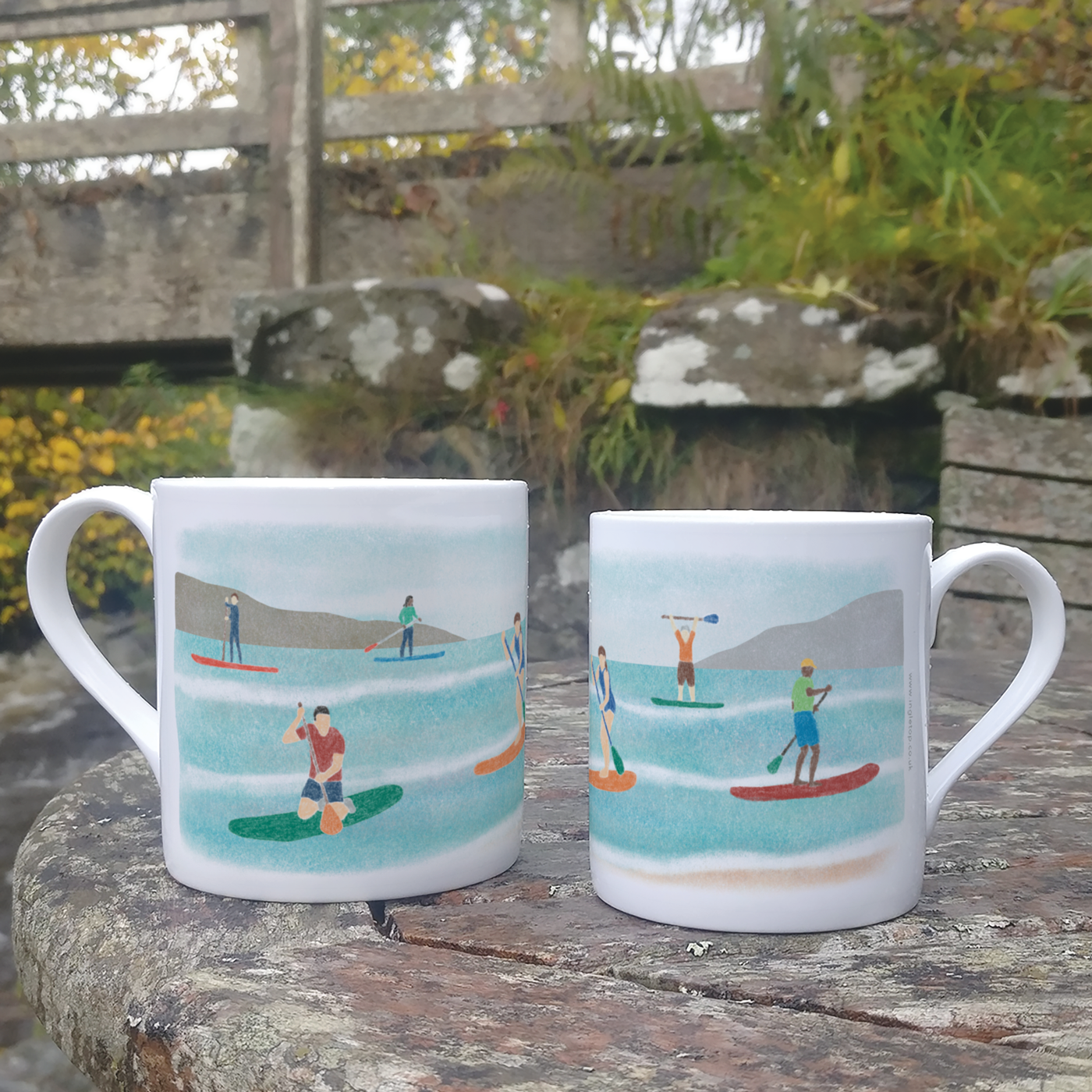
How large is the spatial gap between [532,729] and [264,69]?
2641 millimetres

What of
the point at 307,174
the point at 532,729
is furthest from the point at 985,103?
the point at 532,729

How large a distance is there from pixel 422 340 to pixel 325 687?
1609 mm

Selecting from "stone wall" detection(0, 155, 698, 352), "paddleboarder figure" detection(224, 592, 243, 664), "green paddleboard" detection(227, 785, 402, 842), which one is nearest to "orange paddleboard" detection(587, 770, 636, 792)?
"green paddleboard" detection(227, 785, 402, 842)

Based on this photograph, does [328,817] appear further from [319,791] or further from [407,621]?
[407,621]

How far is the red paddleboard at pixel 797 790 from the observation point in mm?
544

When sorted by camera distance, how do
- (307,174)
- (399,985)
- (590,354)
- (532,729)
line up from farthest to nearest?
(307,174)
(590,354)
(532,729)
(399,985)

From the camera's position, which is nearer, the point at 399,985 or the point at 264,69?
the point at 399,985

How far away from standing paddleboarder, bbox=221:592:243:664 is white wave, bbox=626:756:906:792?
24 cm

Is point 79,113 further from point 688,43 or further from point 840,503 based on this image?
point 840,503

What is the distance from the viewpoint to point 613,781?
0.59 m

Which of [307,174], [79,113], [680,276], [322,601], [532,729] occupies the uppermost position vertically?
[79,113]

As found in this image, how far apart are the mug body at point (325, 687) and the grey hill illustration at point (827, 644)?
6.4 inches

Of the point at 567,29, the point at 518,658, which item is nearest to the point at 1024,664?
the point at 518,658

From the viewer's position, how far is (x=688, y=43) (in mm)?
2648
